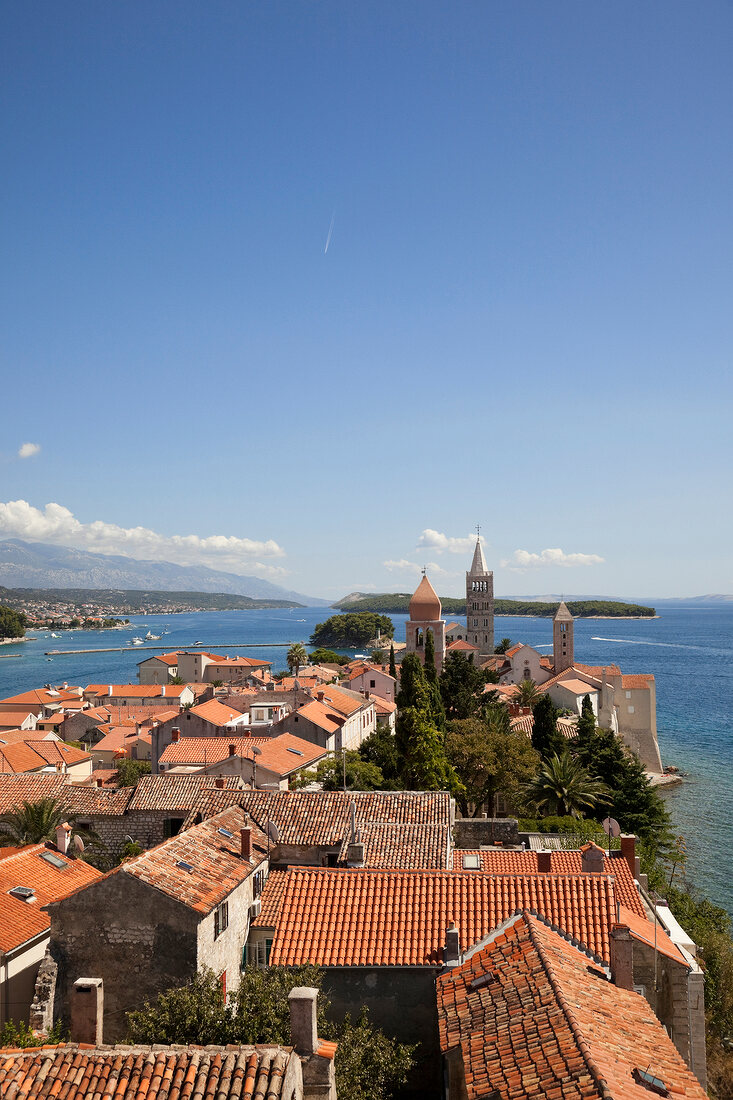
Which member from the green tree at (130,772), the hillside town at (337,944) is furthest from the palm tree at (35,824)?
the green tree at (130,772)

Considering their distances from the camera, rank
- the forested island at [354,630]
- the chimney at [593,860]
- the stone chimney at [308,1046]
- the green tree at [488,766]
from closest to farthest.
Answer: the stone chimney at [308,1046] < the chimney at [593,860] < the green tree at [488,766] < the forested island at [354,630]

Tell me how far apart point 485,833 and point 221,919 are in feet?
43.3

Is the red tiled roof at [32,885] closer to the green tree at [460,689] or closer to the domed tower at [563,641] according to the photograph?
the green tree at [460,689]

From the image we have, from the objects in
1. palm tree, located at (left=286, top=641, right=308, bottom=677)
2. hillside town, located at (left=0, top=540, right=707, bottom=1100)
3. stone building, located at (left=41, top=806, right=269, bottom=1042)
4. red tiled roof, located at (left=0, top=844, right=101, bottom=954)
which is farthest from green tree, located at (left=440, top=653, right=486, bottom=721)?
stone building, located at (left=41, top=806, right=269, bottom=1042)

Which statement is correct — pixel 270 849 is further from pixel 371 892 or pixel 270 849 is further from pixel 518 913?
pixel 518 913

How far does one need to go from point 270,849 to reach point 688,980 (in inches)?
356

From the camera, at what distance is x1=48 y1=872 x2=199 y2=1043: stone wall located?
39.3 ft

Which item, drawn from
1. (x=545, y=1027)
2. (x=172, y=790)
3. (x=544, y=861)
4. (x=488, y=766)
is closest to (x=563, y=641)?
(x=488, y=766)

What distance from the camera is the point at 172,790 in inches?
1046

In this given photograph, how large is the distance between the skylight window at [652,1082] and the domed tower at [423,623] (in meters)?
66.9

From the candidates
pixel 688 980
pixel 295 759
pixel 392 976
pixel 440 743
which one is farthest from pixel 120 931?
pixel 440 743

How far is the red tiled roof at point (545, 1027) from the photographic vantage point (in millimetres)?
7715

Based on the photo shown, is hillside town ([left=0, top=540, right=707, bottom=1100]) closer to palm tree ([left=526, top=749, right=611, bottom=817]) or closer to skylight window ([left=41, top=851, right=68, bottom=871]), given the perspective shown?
skylight window ([left=41, top=851, right=68, bottom=871])

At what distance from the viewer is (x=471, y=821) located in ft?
81.4
